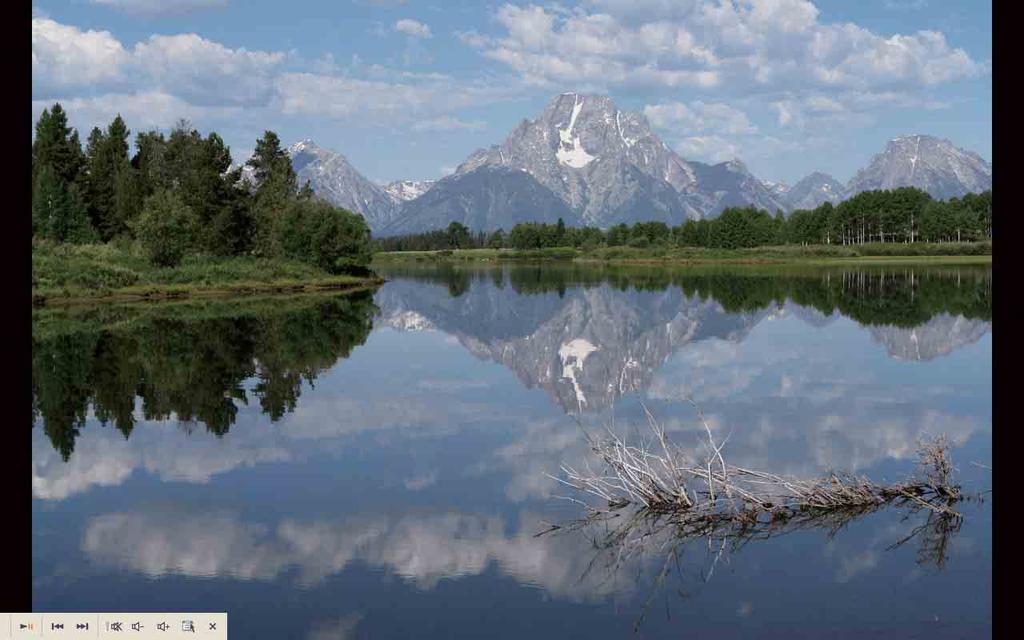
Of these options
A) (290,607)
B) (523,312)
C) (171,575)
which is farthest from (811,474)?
(523,312)

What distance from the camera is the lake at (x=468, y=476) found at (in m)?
12.7

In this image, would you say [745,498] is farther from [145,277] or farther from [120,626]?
[145,277]

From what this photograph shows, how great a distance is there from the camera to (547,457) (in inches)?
841

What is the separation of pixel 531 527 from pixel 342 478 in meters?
5.71

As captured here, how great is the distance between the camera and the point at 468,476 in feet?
64.6

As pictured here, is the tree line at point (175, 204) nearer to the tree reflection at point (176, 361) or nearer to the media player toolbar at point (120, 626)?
the tree reflection at point (176, 361)

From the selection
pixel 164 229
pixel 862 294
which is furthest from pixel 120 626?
pixel 862 294

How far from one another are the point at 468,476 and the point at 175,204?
75472 millimetres

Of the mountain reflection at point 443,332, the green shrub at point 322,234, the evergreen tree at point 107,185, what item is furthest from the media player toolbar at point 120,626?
the evergreen tree at point 107,185

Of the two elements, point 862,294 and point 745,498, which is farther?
point 862,294

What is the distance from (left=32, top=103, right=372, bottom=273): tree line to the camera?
87.2 metres

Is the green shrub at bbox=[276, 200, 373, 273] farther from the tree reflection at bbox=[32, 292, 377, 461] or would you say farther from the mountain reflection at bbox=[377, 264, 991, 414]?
the tree reflection at bbox=[32, 292, 377, 461]

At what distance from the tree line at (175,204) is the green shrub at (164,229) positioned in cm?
9
